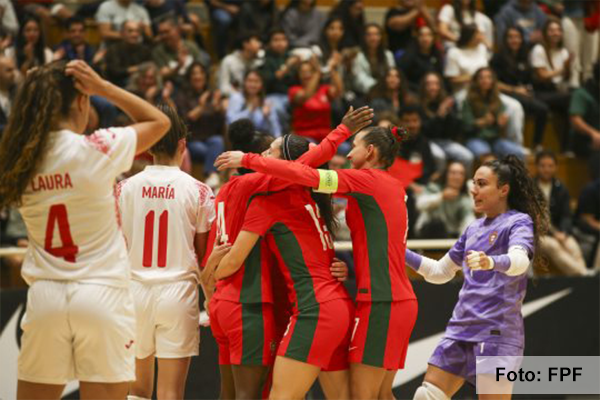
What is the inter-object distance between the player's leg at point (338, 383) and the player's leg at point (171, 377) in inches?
34.2

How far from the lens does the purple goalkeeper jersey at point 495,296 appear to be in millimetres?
5664

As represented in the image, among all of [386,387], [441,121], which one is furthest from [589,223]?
[386,387]

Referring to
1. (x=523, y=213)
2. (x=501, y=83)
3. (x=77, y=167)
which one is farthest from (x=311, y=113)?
(x=77, y=167)

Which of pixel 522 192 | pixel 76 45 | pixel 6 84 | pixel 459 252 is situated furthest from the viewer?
pixel 76 45

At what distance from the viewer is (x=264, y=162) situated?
16.3ft

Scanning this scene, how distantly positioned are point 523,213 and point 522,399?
3.48 metres

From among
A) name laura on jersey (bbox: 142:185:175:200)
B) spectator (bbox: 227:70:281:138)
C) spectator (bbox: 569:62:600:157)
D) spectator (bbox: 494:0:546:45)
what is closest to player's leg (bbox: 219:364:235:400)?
name laura on jersey (bbox: 142:185:175:200)

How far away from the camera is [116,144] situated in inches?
161

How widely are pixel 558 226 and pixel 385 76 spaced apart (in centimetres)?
283

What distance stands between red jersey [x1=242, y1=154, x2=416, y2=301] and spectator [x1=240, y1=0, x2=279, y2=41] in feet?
23.7

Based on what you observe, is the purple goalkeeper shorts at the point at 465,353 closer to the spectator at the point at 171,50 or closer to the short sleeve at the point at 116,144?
the short sleeve at the point at 116,144

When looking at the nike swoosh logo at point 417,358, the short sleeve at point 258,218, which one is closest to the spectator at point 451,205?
the nike swoosh logo at point 417,358

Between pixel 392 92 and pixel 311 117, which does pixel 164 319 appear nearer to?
pixel 311 117

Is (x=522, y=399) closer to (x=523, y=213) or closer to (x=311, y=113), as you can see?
(x=523, y=213)
